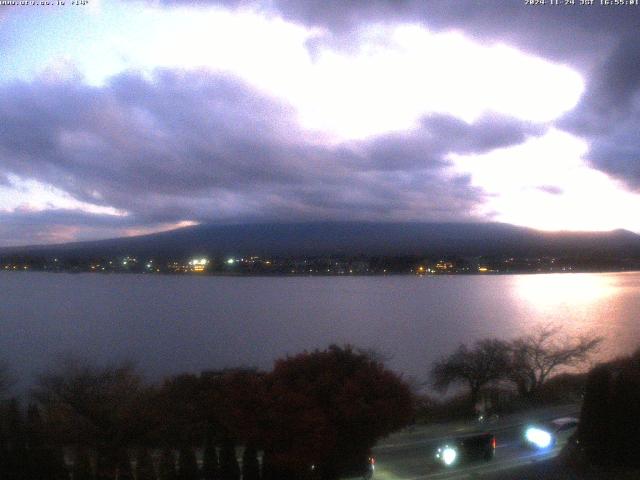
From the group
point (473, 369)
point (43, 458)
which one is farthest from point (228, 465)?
point (473, 369)

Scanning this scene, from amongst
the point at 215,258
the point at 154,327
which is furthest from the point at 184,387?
the point at 215,258

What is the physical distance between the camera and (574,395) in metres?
15.5

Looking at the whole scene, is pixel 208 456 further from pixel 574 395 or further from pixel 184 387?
pixel 574 395

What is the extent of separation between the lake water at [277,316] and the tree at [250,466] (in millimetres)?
14354

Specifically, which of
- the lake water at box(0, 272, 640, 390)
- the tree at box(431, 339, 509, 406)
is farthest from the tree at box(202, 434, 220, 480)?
the lake water at box(0, 272, 640, 390)

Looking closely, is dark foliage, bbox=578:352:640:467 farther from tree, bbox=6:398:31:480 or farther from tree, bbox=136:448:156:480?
tree, bbox=6:398:31:480

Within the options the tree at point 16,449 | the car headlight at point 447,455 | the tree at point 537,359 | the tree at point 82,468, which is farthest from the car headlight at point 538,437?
the tree at point 16,449

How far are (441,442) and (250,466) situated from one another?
3.83 metres

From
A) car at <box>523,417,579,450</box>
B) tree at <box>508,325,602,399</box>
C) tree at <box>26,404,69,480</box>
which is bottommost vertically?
tree at <box>508,325,602,399</box>

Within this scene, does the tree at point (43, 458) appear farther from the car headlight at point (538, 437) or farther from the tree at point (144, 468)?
the car headlight at point (538, 437)

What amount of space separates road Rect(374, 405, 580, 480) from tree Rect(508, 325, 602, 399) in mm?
4139

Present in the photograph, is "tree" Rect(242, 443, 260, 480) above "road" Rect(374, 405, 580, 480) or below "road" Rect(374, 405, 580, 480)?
above

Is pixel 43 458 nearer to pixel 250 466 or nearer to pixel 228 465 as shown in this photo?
pixel 228 465

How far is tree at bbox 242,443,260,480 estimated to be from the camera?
794cm
